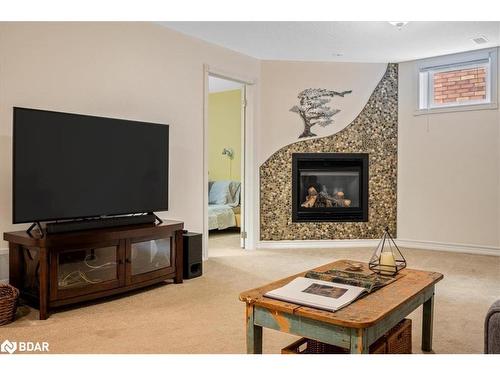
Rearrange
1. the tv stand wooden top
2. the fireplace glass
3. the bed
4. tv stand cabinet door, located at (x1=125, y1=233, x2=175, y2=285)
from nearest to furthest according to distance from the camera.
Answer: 1. the tv stand wooden top
2. tv stand cabinet door, located at (x1=125, y1=233, x2=175, y2=285)
3. the fireplace glass
4. the bed

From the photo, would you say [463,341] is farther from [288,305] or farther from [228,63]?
[228,63]

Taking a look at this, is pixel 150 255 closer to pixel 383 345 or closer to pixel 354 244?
pixel 383 345

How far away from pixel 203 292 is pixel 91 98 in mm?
1895

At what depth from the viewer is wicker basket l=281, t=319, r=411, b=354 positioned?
6.28 feet

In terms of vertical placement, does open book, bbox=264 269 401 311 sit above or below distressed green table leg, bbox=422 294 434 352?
above

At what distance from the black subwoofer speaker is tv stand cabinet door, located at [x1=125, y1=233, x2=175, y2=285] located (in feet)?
0.62

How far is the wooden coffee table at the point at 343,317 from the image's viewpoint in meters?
1.62

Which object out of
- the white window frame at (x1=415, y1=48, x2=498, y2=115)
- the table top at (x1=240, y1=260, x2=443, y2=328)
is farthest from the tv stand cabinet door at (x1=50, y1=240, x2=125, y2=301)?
the white window frame at (x1=415, y1=48, x2=498, y2=115)

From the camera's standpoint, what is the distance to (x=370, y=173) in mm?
5773

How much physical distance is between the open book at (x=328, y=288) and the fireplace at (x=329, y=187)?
11.4 feet

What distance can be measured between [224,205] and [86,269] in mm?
3936

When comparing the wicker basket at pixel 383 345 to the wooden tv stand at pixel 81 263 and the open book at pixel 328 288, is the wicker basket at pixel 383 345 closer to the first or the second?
the open book at pixel 328 288

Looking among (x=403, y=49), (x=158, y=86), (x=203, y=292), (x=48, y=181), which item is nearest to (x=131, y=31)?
(x=158, y=86)

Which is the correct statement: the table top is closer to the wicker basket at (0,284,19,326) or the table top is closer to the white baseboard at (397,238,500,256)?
the wicker basket at (0,284,19,326)
